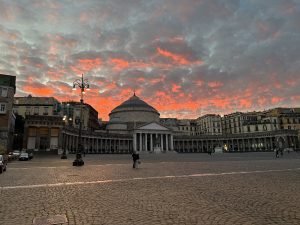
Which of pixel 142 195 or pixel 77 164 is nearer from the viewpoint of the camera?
pixel 142 195

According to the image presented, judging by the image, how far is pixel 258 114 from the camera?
486ft

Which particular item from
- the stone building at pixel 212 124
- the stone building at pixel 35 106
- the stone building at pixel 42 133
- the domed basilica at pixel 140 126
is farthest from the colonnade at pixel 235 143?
the stone building at pixel 42 133

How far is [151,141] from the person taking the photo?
121688mm

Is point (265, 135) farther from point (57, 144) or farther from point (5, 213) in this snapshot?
point (5, 213)

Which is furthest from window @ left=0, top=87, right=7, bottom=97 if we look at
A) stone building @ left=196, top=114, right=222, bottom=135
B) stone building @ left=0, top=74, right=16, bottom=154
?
stone building @ left=196, top=114, right=222, bottom=135

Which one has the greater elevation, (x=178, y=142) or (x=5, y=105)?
(x=5, y=105)

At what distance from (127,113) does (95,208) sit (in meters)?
134

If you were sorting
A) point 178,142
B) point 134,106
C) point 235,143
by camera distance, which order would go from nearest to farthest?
1. point 235,143
2. point 178,142
3. point 134,106

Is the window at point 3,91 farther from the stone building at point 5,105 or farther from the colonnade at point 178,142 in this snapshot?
the colonnade at point 178,142

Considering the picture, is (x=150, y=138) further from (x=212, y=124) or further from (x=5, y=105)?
(x=5, y=105)

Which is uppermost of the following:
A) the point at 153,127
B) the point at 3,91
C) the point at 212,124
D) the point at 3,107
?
the point at 212,124

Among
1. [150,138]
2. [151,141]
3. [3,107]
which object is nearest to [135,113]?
[150,138]

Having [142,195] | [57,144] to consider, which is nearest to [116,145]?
[57,144]

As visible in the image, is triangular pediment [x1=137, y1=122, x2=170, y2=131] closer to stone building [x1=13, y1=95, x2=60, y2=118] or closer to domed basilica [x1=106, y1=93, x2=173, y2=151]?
domed basilica [x1=106, y1=93, x2=173, y2=151]
